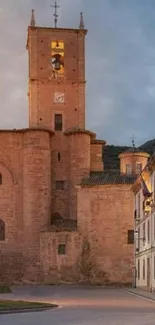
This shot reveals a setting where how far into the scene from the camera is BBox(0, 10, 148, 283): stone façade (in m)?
52.6

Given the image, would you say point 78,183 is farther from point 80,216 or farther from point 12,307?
point 12,307

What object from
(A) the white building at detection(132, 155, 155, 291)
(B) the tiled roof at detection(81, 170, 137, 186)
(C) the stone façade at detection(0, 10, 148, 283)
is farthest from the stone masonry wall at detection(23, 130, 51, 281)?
(A) the white building at detection(132, 155, 155, 291)

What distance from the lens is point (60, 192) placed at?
58.0 m

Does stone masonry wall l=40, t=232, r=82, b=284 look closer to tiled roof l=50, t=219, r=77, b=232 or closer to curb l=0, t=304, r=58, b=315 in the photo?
tiled roof l=50, t=219, r=77, b=232

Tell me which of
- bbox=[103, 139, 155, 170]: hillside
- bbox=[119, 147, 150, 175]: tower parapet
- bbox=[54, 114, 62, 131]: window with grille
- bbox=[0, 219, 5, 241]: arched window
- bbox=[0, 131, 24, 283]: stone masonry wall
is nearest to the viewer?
bbox=[0, 131, 24, 283]: stone masonry wall

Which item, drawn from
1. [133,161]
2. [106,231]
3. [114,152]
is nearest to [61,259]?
[106,231]

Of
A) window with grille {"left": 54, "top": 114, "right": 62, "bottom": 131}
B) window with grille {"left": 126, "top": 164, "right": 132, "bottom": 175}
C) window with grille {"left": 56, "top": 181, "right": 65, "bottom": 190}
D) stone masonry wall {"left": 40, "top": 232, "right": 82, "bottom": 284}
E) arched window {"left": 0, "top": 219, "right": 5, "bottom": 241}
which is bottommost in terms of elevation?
stone masonry wall {"left": 40, "top": 232, "right": 82, "bottom": 284}

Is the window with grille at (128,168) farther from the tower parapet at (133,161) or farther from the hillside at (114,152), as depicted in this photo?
the hillside at (114,152)

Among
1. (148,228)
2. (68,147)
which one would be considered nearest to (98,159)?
(68,147)

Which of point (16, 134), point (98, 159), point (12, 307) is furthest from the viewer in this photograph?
point (98, 159)

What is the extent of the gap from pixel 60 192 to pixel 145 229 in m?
15.9

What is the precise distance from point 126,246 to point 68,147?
10.3 m

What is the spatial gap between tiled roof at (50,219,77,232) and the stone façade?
8 cm

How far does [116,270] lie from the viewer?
52406mm
